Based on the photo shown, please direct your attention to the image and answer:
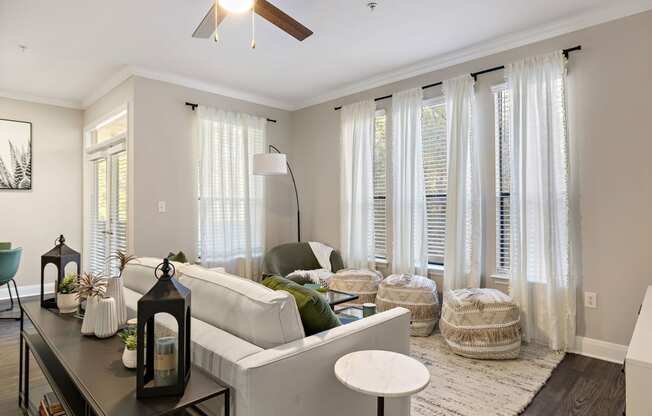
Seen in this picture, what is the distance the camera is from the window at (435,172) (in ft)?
13.3

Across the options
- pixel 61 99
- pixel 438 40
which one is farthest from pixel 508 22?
pixel 61 99

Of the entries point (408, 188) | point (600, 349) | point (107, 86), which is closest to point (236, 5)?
point (408, 188)

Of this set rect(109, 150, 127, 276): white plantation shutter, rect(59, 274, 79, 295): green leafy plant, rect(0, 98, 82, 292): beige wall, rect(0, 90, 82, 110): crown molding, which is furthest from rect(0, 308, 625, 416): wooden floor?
rect(0, 90, 82, 110): crown molding

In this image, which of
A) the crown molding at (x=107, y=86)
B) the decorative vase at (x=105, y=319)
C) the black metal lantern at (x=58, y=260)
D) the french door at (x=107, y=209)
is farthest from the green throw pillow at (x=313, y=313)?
the crown molding at (x=107, y=86)

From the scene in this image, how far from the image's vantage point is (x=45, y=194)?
5359 millimetres

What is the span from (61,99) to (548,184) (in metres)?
6.05

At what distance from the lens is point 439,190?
4074mm

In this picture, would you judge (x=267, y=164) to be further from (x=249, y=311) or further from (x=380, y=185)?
(x=249, y=311)

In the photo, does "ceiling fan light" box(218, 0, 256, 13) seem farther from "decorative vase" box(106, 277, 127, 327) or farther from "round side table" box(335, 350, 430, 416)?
"round side table" box(335, 350, 430, 416)

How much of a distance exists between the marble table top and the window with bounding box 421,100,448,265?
2573 mm

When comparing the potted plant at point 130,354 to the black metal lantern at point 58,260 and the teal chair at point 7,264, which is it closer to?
the black metal lantern at point 58,260

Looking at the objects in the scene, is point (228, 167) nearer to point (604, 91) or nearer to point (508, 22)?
point (508, 22)

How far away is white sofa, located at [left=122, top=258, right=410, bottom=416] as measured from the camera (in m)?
1.37

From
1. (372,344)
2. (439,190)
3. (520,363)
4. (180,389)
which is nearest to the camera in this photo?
(180,389)
